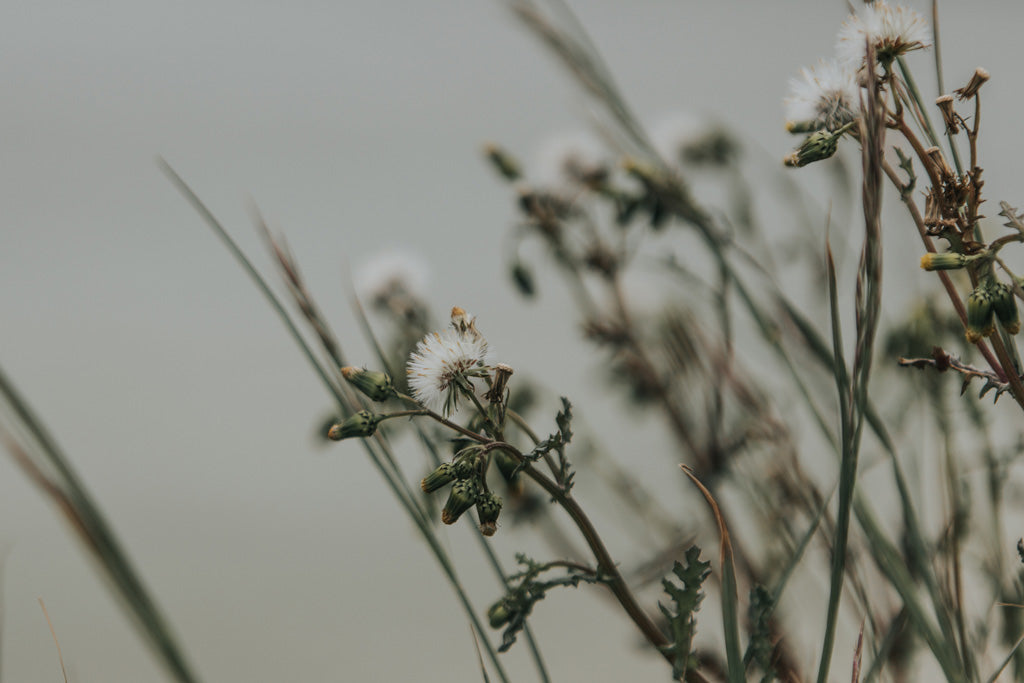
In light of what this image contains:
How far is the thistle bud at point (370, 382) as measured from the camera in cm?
28

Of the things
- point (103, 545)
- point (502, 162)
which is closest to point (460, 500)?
point (103, 545)

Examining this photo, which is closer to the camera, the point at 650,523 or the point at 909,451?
the point at 909,451

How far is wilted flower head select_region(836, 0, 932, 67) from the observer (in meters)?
0.24

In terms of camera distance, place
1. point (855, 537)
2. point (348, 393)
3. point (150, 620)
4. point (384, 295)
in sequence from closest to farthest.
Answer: point (150, 620)
point (348, 393)
point (855, 537)
point (384, 295)

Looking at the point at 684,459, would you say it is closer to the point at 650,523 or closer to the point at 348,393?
the point at 650,523

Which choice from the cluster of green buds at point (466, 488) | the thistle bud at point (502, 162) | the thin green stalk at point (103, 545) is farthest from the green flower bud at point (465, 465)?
the thistle bud at point (502, 162)

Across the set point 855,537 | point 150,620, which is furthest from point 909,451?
point 150,620

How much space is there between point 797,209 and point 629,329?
16cm

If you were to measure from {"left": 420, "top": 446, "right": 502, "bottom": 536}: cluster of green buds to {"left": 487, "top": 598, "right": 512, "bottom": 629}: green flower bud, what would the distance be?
42mm

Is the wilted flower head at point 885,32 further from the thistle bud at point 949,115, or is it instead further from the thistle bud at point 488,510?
the thistle bud at point 488,510

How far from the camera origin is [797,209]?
58 centimetres

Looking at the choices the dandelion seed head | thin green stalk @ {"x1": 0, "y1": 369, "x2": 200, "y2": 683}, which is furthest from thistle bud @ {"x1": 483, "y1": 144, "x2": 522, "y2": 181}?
thin green stalk @ {"x1": 0, "y1": 369, "x2": 200, "y2": 683}

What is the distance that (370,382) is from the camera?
0.28 metres

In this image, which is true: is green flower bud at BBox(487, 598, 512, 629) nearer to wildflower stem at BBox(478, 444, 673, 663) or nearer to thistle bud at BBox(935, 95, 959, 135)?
wildflower stem at BBox(478, 444, 673, 663)
